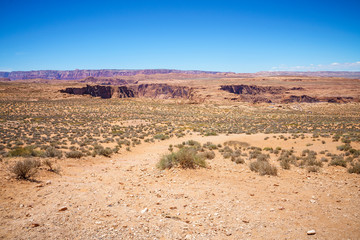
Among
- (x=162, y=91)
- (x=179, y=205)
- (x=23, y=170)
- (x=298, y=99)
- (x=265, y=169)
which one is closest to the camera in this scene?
(x=179, y=205)

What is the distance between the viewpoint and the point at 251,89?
337ft

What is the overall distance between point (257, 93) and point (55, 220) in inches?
4131

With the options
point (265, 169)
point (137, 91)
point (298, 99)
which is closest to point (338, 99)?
point (298, 99)

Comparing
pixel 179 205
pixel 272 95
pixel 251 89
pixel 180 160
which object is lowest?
pixel 179 205

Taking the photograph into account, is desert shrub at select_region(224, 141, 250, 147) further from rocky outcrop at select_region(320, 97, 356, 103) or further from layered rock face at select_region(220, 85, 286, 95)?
layered rock face at select_region(220, 85, 286, 95)

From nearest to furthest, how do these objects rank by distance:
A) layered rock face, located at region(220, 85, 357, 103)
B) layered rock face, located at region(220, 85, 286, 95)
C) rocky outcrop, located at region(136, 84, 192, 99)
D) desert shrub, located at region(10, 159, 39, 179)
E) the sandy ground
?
the sandy ground < desert shrub, located at region(10, 159, 39, 179) < layered rock face, located at region(220, 85, 357, 103) < layered rock face, located at region(220, 85, 286, 95) < rocky outcrop, located at region(136, 84, 192, 99)

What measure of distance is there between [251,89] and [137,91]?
74823mm

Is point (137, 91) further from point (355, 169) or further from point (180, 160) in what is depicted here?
point (355, 169)

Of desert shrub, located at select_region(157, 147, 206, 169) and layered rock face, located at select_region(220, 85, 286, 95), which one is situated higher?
layered rock face, located at select_region(220, 85, 286, 95)

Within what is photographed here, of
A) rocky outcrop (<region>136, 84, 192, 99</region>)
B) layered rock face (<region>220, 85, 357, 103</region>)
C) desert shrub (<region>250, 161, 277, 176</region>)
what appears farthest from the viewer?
rocky outcrop (<region>136, 84, 192, 99</region>)

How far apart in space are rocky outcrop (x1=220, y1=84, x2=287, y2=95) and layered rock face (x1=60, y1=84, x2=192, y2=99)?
20.7m

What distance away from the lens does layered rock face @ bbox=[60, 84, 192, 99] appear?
287ft

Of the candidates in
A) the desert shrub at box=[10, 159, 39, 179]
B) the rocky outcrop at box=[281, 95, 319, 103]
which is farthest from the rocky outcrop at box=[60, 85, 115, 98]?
the rocky outcrop at box=[281, 95, 319, 103]

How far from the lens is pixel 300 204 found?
5891 millimetres
